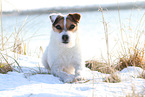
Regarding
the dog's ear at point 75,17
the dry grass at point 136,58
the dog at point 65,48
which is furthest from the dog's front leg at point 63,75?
the dry grass at point 136,58

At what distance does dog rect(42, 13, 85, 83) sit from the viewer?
3525mm

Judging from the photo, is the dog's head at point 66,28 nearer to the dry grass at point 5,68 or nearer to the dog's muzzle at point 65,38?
the dog's muzzle at point 65,38

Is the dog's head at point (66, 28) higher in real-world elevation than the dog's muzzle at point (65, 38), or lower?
higher

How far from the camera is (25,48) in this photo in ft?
21.1

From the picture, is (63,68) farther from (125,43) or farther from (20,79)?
(125,43)

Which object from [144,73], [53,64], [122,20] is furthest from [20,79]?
[122,20]

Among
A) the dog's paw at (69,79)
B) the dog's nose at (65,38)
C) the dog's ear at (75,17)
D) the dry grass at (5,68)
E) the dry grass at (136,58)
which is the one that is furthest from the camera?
the dry grass at (136,58)

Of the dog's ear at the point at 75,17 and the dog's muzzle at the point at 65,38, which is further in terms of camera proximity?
the dog's ear at the point at 75,17

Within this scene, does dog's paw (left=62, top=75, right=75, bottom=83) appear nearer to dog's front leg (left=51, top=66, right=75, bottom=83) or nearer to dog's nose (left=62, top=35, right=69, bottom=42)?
dog's front leg (left=51, top=66, right=75, bottom=83)

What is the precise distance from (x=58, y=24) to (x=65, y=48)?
1.67ft

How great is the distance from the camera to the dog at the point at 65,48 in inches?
139

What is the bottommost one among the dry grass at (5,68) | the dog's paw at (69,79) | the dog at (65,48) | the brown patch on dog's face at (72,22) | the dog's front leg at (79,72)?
the dog's paw at (69,79)

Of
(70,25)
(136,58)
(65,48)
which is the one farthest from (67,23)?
(136,58)

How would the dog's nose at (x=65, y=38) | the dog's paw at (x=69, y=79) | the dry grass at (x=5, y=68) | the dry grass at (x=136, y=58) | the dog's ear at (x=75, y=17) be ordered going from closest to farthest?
the dog's paw at (x=69, y=79) → the dog's nose at (x=65, y=38) → the dry grass at (x=5, y=68) → the dog's ear at (x=75, y=17) → the dry grass at (x=136, y=58)
